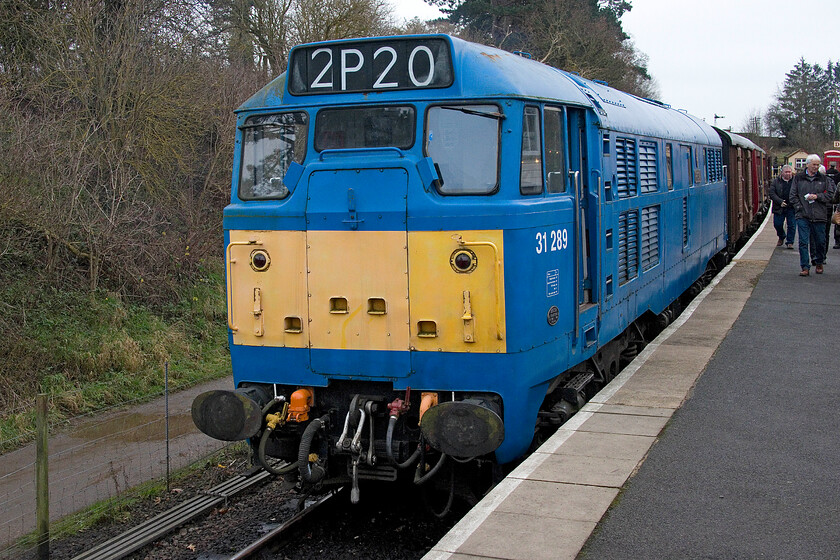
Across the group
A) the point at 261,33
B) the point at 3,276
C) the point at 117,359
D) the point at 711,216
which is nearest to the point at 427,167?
the point at 117,359

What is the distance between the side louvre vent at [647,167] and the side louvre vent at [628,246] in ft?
1.88

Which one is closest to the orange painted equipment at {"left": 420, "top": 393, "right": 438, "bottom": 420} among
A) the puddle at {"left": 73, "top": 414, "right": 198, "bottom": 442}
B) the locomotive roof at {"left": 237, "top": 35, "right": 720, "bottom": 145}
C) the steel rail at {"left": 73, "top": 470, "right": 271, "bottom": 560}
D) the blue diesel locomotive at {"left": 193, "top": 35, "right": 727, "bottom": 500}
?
the blue diesel locomotive at {"left": 193, "top": 35, "right": 727, "bottom": 500}

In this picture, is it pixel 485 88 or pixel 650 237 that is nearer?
pixel 485 88

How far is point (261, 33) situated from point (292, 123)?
19.4m

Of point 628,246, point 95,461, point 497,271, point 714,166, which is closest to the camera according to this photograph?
point 497,271

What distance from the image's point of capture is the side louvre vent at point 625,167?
7.86 metres

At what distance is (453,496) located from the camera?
20.5 ft

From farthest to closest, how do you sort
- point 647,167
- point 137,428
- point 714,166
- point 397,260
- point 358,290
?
1. point 714,166
2. point 137,428
3. point 647,167
4. point 358,290
5. point 397,260

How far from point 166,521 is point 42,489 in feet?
3.42

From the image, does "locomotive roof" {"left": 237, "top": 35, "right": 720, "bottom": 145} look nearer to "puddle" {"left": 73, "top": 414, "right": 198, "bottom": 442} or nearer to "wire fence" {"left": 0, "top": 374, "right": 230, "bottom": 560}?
"wire fence" {"left": 0, "top": 374, "right": 230, "bottom": 560}

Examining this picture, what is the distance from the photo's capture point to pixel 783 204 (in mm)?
17781

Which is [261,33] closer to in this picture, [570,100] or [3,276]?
[3,276]

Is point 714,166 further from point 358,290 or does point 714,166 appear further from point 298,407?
point 298,407

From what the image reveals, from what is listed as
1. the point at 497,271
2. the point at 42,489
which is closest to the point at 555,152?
the point at 497,271
